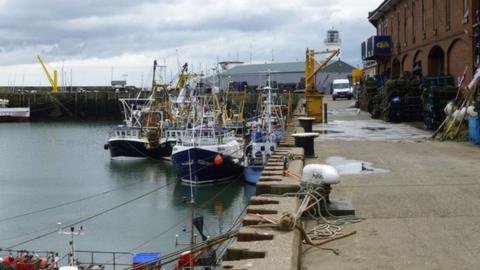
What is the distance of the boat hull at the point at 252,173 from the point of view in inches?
1532

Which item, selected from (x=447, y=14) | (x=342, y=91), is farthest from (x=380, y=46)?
(x=342, y=91)

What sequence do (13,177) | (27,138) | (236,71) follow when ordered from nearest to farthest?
(13,177)
(27,138)
(236,71)

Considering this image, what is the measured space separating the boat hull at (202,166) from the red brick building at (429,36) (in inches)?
551

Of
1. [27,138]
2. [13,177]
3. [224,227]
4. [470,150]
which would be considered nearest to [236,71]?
[27,138]

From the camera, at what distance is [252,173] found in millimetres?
39500

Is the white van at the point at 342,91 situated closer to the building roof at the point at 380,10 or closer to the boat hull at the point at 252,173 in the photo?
the building roof at the point at 380,10

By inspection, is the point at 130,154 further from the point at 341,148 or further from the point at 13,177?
the point at 341,148

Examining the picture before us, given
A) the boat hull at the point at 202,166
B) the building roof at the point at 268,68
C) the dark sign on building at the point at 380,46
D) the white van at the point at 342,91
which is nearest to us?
the boat hull at the point at 202,166

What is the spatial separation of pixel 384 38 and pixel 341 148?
33.8m

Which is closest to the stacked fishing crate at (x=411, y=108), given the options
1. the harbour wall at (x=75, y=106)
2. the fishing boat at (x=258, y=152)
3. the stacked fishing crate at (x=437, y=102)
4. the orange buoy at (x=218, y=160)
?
the stacked fishing crate at (x=437, y=102)

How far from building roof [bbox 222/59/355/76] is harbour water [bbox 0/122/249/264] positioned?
231 feet

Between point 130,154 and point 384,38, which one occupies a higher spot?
point 384,38

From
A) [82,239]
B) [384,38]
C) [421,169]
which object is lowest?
[82,239]

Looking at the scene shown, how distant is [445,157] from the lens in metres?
17.6
